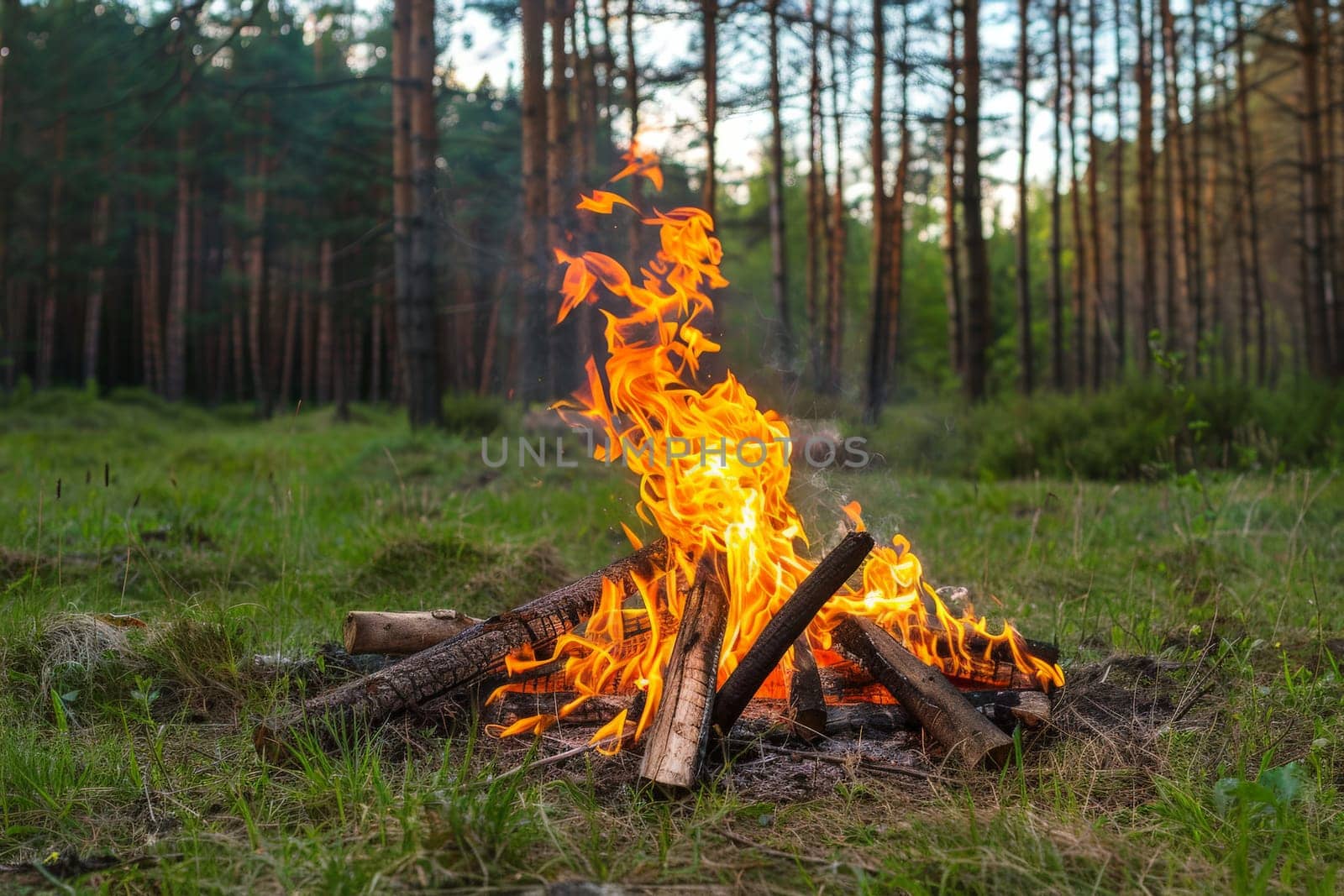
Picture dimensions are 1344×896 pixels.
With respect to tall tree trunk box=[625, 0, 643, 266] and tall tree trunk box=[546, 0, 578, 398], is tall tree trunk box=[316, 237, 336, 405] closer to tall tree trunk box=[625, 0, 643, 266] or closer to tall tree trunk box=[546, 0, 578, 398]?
tall tree trunk box=[625, 0, 643, 266]

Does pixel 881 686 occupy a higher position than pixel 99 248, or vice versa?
pixel 99 248

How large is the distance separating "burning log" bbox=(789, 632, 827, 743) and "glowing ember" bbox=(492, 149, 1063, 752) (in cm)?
28

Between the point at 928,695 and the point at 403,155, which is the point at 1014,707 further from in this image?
the point at 403,155

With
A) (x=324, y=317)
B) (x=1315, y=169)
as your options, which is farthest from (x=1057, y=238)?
(x=324, y=317)

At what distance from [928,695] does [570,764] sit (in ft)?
3.89

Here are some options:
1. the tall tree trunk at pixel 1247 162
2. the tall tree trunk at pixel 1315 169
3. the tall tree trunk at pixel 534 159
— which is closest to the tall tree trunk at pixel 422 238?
the tall tree trunk at pixel 534 159

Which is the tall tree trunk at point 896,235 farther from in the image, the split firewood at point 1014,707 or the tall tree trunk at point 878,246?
the split firewood at point 1014,707

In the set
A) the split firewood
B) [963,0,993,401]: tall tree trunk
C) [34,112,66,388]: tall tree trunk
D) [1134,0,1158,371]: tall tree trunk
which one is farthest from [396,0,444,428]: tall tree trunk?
[34,112,66,388]: tall tree trunk

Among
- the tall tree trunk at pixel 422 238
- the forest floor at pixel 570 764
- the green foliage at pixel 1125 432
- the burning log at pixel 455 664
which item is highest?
the tall tree trunk at pixel 422 238

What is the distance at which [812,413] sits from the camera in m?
4.41

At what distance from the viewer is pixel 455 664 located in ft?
10.2

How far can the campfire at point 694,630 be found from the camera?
284cm

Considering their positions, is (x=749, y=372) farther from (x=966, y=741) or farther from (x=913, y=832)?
(x=913, y=832)

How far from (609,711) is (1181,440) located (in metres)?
9.44
